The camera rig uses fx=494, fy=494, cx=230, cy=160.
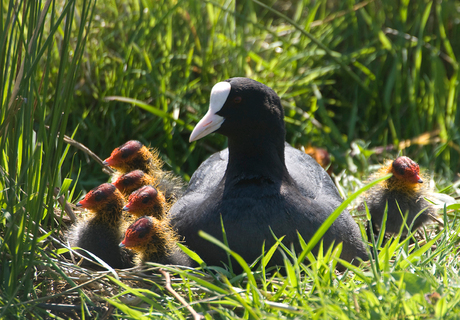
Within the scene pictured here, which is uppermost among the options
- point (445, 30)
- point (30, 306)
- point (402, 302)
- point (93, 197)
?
point (445, 30)

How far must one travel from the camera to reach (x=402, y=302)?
4.50 ft

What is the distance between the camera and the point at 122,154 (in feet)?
8.05

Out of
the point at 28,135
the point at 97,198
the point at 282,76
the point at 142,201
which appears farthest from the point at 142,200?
the point at 282,76

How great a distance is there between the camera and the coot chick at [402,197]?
232cm

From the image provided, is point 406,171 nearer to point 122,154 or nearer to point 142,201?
point 142,201

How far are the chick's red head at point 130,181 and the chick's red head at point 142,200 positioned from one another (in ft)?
0.71

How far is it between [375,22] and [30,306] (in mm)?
3135

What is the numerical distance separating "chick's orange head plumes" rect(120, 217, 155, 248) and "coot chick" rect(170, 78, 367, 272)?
202mm

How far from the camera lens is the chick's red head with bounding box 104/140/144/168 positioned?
2455 mm

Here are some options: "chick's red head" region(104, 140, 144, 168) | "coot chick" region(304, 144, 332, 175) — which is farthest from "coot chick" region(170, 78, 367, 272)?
"coot chick" region(304, 144, 332, 175)

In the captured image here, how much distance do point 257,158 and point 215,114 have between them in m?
0.25

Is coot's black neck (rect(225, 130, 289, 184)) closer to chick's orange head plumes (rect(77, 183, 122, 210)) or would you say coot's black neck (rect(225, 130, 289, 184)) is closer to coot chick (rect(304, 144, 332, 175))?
chick's orange head plumes (rect(77, 183, 122, 210))

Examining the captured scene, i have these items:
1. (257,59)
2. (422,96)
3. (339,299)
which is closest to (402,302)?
(339,299)

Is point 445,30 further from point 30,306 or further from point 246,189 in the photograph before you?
point 30,306
